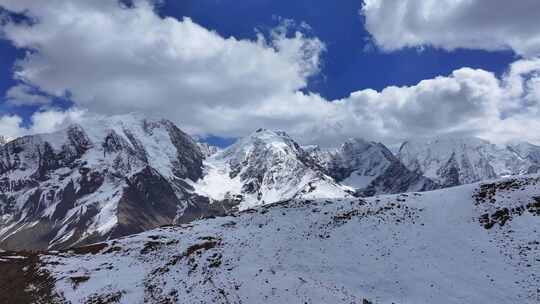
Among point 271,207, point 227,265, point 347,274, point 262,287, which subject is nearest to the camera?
point 262,287

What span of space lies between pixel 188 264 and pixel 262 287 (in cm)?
1071

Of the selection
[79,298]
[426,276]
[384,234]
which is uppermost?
[384,234]

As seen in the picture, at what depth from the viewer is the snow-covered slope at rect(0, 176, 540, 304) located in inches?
1523

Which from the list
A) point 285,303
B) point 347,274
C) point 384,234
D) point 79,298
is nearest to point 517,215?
point 384,234

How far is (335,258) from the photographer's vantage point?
1831 inches

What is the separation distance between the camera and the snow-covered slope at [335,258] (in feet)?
127

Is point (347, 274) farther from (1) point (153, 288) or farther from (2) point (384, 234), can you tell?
(1) point (153, 288)

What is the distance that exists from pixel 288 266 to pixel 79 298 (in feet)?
64.2

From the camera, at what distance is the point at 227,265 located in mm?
46219

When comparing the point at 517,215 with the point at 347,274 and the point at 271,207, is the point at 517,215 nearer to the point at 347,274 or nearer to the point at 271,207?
the point at 347,274

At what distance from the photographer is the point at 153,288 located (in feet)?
141

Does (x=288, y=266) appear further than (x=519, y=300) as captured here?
Yes

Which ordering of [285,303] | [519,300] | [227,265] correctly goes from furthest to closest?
1. [227,265]
2. [285,303]
3. [519,300]

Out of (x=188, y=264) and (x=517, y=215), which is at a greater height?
(x=517, y=215)
